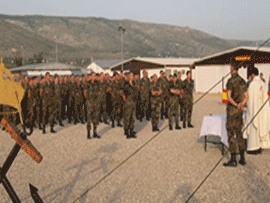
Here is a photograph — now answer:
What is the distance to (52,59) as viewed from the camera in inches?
5231

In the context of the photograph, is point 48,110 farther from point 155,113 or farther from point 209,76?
point 209,76

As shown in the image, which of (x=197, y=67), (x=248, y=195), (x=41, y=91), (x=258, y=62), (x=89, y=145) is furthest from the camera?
(x=197, y=67)

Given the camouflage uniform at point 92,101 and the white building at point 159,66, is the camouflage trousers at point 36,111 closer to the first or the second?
the camouflage uniform at point 92,101

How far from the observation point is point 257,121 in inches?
263

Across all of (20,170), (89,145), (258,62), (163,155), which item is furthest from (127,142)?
(258,62)

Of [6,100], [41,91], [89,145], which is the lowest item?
[89,145]

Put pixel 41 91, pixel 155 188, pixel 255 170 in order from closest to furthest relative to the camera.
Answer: pixel 155 188 → pixel 255 170 → pixel 41 91

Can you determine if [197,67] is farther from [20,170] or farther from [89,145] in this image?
[20,170]

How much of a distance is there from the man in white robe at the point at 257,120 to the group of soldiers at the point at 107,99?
11.2 ft

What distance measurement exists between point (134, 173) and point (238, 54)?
24.6 m

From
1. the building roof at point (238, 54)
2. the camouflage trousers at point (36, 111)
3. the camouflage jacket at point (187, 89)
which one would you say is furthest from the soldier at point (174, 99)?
the building roof at point (238, 54)

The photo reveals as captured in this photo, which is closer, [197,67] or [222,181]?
[222,181]

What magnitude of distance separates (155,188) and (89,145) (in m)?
3.66

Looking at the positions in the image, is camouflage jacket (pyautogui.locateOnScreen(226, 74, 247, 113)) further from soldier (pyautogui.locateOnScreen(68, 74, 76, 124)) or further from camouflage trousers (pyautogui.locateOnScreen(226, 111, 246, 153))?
soldier (pyautogui.locateOnScreen(68, 74, 76, 124))
